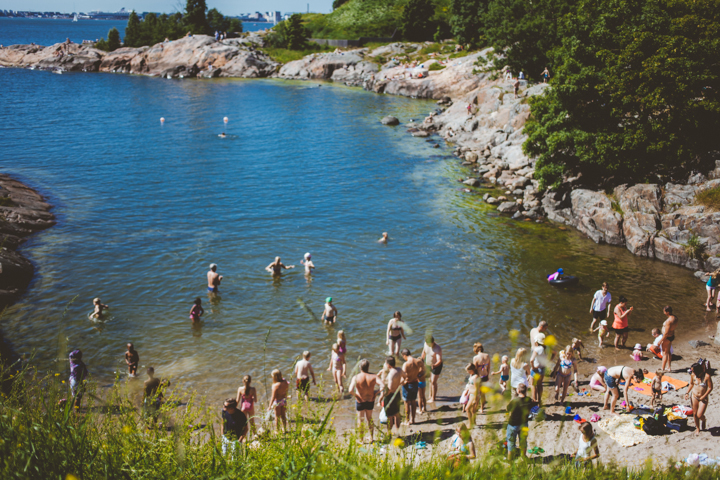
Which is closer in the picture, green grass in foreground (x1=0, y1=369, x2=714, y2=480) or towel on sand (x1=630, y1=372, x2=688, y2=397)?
green grass in foreground (x1=0, y1=369, x2=714, y2=480)

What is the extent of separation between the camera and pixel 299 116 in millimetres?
63125

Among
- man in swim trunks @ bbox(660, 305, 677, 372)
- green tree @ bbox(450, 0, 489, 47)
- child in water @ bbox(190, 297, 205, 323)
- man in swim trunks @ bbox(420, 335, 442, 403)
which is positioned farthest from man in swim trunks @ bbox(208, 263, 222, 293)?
green tree @ bbox(450, 0, 489, 47)

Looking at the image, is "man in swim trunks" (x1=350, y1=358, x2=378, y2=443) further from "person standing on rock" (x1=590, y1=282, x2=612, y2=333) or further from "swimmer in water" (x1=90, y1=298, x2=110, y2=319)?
"swimmer in water" (x1=90, y1=298, x2=110, y2=319)

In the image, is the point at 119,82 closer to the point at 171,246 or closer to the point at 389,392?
the point at 171,246

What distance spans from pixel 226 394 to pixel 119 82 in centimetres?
8826

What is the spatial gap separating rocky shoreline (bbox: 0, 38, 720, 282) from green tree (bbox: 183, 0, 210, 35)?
31.8 ft

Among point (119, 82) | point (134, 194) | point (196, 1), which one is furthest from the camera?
point (196, 1)

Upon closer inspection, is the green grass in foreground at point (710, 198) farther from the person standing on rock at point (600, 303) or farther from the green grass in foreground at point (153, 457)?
the green grass in foreground at point (153, 457)

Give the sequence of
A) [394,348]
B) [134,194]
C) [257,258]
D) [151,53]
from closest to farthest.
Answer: [394,348], [257,258], [134,194], [151,53]

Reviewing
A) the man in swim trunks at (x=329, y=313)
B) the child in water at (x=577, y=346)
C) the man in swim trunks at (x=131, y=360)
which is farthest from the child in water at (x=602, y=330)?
the man in swim trunks at (x=131, y=360)

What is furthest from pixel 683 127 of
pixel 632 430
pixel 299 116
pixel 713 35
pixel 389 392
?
pixel 299 116

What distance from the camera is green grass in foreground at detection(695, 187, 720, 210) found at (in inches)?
980

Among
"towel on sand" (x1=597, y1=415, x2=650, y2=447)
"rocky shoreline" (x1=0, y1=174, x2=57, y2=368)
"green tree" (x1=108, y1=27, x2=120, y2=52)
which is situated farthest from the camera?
"green tree" (x1=108, y1=27, x2=120, y2=52)

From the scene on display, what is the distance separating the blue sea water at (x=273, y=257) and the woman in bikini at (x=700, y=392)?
16.0ft
